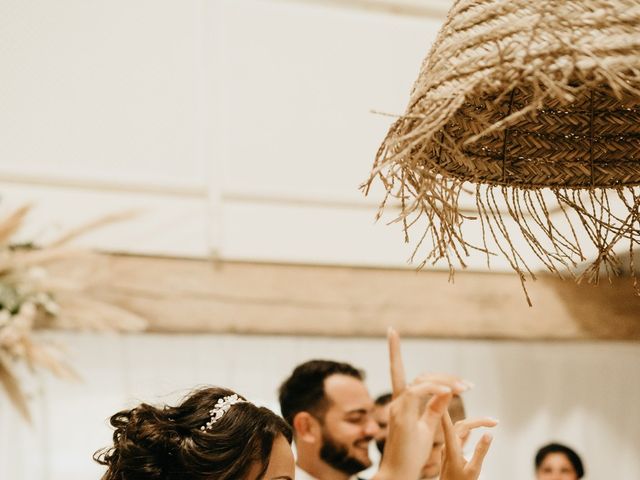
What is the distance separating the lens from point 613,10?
0.76 m

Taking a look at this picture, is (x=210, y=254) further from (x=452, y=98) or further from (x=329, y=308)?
(x=452, y=98)

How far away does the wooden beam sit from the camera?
3367 millimetres

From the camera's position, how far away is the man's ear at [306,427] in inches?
97.7

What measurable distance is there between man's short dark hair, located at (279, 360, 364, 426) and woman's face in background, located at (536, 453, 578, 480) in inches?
61.3

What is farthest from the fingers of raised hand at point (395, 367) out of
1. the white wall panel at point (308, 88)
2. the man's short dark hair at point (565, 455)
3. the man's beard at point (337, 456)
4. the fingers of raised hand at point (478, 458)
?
the man's short dark hair at point (565, 455)

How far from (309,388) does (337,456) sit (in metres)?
0.24

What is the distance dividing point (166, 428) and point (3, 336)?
1671mm

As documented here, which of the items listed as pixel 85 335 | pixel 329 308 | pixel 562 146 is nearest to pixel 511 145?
pixel 562 146

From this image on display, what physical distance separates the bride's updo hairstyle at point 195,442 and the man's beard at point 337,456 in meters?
1.09

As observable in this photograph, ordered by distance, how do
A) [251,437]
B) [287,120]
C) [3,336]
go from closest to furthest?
[251,437], [3,336], [287,120]

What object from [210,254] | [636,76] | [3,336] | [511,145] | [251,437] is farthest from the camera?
[210,254]

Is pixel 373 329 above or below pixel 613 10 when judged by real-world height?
above

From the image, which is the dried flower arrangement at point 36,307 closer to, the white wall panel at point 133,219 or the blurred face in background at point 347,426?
the white wall panel at point 133,219

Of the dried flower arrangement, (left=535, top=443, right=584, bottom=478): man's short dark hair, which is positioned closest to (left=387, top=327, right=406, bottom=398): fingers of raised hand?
the dried flower arrangement
